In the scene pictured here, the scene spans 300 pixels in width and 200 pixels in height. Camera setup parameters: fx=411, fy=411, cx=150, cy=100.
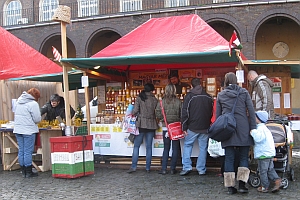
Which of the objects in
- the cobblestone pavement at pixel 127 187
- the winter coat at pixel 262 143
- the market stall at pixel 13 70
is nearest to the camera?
the winter coat at pixel 262 143

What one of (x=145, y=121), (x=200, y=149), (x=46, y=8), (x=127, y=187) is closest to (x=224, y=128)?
(x=200, y=149)

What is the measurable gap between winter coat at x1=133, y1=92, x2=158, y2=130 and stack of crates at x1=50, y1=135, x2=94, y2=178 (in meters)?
1.11

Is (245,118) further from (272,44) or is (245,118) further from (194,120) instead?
(272,44)

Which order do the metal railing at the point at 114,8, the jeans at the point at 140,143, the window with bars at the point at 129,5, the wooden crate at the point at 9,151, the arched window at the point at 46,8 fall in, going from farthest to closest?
the arched window at the point at 46,8, the window with bars at the point at 129,5, the metal railing at the point at 114,8, the wooden crate at the point at 9,151, the jeans at the point at 140,143

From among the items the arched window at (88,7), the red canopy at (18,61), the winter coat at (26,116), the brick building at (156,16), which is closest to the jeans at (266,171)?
the winter coat at (26,116)

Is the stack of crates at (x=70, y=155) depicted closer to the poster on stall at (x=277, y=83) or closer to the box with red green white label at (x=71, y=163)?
the box with red green white label at (x=71, y=163)

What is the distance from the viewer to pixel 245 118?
6.31 m

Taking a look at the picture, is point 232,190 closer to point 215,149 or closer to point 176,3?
point 215,149

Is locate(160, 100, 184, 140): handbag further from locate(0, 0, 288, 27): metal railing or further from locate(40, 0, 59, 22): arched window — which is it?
locate(40, 0, 59, 22): arched window

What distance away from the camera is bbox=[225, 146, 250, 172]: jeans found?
249 inches

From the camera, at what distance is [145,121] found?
8508mm

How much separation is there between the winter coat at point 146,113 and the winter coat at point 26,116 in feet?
6.74

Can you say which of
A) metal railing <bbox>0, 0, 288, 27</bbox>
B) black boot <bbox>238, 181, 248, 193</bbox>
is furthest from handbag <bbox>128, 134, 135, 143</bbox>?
metal railing <bbox>0, 0, 288, 27</bbox>

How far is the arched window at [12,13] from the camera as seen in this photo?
24969mm
